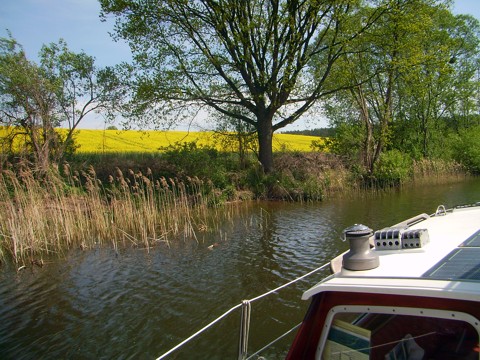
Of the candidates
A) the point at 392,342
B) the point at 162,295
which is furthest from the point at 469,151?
the point at 392,342

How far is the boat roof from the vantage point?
2.43 meters

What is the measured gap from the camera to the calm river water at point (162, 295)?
596 centimetres

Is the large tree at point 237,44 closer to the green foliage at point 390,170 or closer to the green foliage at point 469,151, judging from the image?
the green foliage at point 390,170

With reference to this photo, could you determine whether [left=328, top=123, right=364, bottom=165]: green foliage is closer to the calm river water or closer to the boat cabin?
the calm river water

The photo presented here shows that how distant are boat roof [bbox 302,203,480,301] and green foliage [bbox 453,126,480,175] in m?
31.0

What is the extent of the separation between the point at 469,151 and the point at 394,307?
3318 cm

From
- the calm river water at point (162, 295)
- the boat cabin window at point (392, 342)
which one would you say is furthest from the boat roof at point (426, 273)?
the calm river water at point (162, 295)

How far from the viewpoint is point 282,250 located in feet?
33.8

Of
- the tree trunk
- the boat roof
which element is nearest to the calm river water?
the boat roof

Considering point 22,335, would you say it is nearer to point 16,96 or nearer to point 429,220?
point 429,220

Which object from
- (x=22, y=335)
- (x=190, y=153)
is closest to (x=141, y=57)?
(x=190, y=153)

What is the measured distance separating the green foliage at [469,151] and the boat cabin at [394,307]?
31.7 meters

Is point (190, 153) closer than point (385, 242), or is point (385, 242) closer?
point (385, 242)

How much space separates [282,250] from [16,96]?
1528 centimetres
